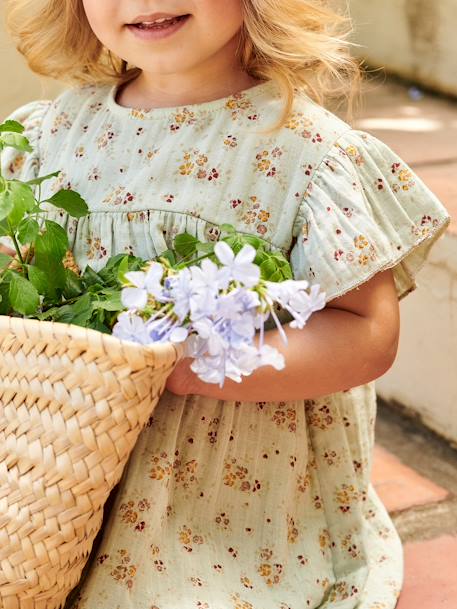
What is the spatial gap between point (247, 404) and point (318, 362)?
0.17m

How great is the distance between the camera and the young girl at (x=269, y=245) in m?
1.44

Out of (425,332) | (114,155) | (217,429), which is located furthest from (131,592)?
(425,332)

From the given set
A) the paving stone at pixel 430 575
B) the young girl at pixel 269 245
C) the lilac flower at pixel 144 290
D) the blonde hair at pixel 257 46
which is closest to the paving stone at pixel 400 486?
the paving stone at pixel 430 575

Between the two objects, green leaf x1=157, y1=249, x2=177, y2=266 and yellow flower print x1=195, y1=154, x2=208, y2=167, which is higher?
yellow flower print x1=195, y1=154, x2=208, y2=167

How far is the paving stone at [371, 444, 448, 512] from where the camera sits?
1.95 m

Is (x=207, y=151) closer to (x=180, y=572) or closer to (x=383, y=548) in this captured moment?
(x=180, y=572)

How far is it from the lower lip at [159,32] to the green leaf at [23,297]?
40cm

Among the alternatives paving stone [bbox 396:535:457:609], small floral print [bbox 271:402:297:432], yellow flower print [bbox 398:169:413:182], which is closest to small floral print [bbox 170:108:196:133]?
yellow flower print [bbox 398:169:413:182]

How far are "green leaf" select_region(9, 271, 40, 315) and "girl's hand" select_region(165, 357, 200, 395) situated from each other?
197 millimetres

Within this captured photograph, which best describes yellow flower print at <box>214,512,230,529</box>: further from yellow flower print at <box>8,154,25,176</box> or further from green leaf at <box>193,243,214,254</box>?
yellow flower print at <box>8,154,25,176</box>

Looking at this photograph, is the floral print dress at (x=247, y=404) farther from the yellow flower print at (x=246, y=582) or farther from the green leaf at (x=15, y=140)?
the green leaf at (x=15, y=140)

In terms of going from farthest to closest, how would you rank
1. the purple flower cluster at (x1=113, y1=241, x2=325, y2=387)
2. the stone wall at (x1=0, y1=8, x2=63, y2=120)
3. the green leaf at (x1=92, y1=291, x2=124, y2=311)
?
the stone wall at (x1=0, y1=8, x2=63, y2=120)
the green leaf at (x1=92, y1=291, x2=124, y2=311)
the purple flower cluster at (x1=113, y1=241, x2=325, y2=387)

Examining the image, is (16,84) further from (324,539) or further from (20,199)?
(324,539)

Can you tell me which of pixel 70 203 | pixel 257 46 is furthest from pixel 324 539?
pixel 257 46
